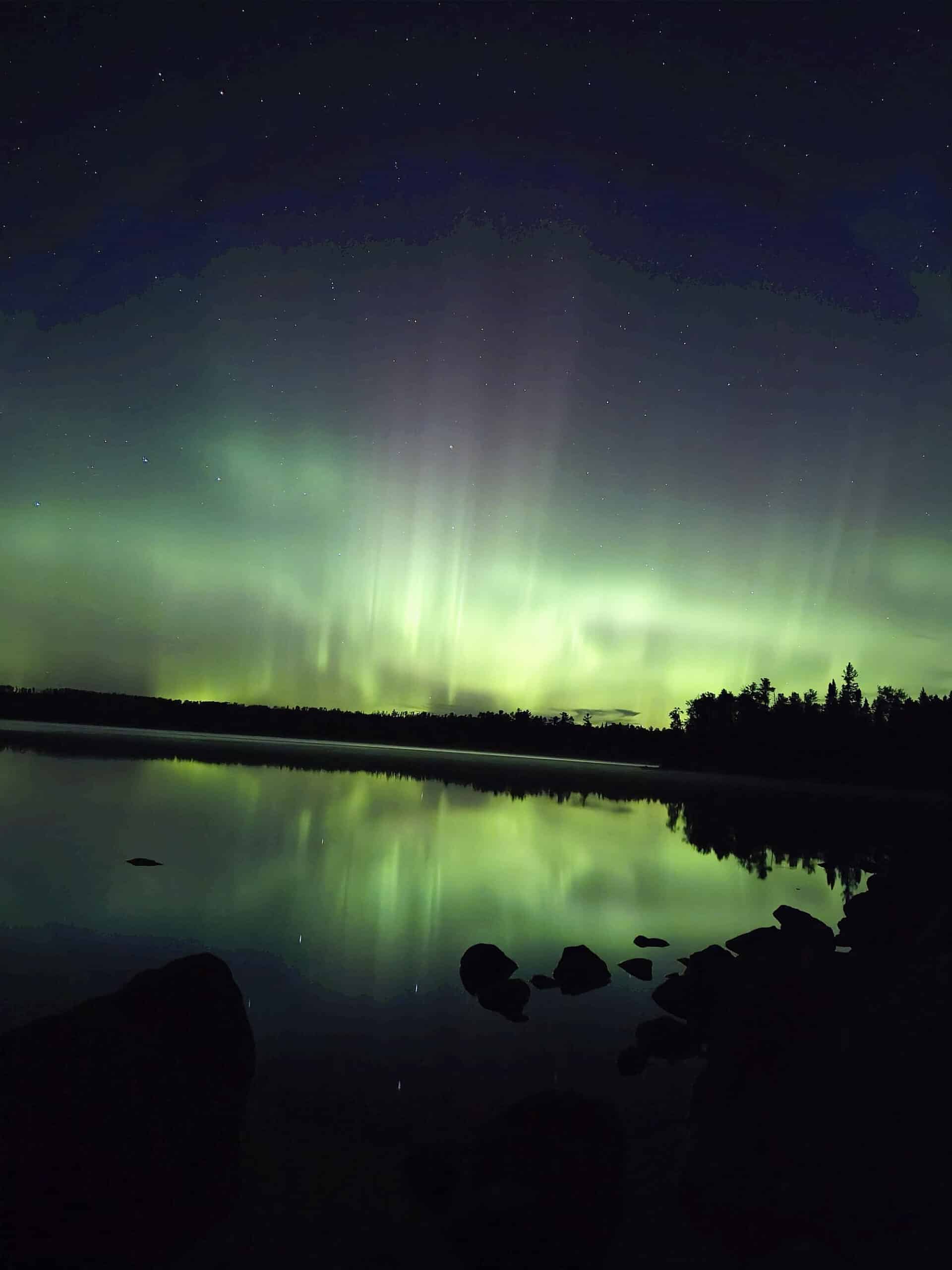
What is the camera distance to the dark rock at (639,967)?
746 inches

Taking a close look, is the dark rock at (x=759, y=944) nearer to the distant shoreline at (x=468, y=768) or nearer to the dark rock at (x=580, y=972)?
the dark rock at (x=580, y=972)

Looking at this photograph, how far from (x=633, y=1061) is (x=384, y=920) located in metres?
13.7

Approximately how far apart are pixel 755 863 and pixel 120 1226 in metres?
40.9

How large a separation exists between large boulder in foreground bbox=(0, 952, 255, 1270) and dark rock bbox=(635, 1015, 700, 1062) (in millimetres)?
8018

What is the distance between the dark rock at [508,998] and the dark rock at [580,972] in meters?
1.33

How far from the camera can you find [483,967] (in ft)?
58.9

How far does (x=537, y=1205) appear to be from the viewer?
7.98m

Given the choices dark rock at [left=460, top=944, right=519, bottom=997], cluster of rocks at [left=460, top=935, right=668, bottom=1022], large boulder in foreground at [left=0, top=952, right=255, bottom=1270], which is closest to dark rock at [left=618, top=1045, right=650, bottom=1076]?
cluster of rocks at [left=460, top=935, right=668, bottom=1022]

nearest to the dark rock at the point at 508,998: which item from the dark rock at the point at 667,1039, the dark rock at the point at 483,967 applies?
the dark rock at the point at 483,967

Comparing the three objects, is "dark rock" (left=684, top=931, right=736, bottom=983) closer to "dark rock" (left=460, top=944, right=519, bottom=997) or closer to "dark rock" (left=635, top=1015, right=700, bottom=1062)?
"dark rock" (left=635, top=1015, right=700, bottom=1062)

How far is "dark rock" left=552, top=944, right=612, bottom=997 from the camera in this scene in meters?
17.5

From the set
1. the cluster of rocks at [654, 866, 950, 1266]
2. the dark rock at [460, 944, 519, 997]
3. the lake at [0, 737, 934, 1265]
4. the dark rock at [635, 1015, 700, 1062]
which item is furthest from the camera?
the dark rock at [460, 944, 519, 997]

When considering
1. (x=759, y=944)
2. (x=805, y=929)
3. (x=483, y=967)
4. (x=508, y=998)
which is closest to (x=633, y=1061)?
(x=508, y=998)

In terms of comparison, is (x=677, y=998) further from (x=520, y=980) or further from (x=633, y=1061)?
(x=520, y=980)
